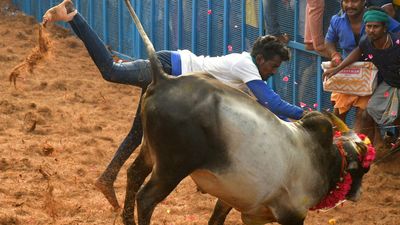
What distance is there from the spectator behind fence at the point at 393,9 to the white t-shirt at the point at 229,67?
1.86m

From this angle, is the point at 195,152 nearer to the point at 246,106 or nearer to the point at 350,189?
the point at 246,106

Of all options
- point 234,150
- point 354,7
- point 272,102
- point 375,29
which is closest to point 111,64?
point 272,102

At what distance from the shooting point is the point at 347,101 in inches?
314

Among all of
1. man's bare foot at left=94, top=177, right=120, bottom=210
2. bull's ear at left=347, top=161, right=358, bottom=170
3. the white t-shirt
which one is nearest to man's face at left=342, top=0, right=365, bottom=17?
the white t-shirt

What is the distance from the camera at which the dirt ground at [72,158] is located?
263 inches

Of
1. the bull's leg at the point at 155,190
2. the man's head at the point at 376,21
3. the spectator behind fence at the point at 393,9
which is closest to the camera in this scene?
the bull's leg at the point at 155,190

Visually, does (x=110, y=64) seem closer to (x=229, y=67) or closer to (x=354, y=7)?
(x=229, y=67)

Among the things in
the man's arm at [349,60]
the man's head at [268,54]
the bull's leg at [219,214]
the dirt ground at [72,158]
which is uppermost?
the man's head at [268,54]

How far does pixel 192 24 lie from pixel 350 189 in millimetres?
5540

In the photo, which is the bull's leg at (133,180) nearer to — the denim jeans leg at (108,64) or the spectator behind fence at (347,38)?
the denim jeans leg at (108,64)

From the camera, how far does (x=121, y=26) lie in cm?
1260

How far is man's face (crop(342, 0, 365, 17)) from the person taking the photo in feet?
25.2

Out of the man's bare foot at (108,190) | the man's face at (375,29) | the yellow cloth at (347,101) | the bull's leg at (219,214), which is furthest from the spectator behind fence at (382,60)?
the man's bare foot at (108,190)

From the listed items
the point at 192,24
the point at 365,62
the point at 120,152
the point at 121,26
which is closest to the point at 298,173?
the point at 120,152
